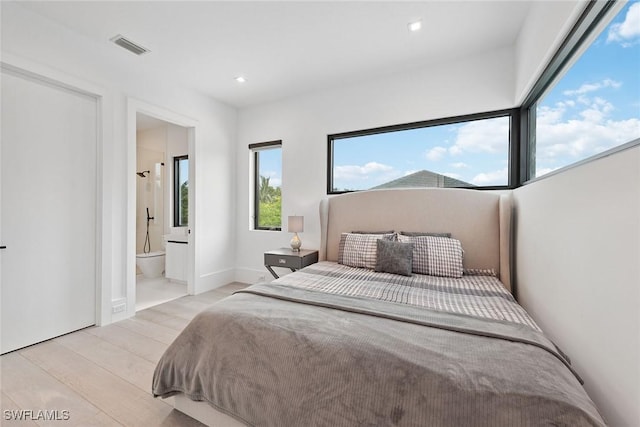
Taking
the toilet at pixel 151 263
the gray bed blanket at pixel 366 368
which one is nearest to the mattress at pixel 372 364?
the gray bed blanket at pixel 366 368

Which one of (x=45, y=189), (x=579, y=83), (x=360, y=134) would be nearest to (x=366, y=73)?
(x=360, y=134)

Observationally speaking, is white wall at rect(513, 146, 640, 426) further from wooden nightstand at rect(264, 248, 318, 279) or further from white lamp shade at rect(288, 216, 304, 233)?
white lamp shade at rect(288, 216, 304, 233)

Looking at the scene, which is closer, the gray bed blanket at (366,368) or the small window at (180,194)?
the gray bed blanket at (366,368)

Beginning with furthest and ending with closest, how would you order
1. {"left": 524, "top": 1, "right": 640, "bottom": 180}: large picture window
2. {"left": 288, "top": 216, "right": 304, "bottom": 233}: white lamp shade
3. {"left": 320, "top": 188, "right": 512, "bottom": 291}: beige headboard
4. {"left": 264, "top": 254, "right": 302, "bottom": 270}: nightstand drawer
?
{"left": 288, "top": 216, "right": 304, "bottom": 233}: white lamp shade < {"left": 264, "top": 254, "right": 302, "bottom": 270}: nightstand drawer < {"left": 320, "top": 188, "right": 512, "bottom": 291}: beige headboard < {"left": 524, "top": 1, "right": 640, "bottom": 180}: large picture window

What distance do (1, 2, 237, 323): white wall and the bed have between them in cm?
194

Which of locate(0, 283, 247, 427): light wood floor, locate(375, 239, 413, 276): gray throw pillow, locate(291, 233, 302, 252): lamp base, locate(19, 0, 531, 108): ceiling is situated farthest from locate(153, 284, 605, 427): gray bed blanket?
locate(19, 0, 531, 108): ceiling

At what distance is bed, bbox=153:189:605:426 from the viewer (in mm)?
848

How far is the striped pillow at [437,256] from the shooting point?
2270 millimetres

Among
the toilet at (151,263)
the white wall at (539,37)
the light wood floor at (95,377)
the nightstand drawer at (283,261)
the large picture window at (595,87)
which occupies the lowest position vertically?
the light wood floor at (95,377)

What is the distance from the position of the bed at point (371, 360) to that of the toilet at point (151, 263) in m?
3.46

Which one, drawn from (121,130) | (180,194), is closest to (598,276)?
(121,130)

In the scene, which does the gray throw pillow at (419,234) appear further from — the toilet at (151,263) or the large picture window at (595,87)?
the toilet at (151,263)

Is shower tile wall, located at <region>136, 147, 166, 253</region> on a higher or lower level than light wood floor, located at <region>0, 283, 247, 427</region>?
higher

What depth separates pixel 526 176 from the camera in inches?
95.4
